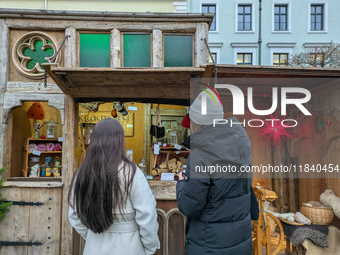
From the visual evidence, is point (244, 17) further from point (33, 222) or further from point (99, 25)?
point (33, 222)

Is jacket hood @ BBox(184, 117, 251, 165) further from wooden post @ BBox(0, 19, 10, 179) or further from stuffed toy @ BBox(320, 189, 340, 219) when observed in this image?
wooden post @ BBox(0, 19, 10, 179)

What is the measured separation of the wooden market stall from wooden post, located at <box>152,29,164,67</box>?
0.02m

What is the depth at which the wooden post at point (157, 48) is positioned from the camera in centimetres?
398

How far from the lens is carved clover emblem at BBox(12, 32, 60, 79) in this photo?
386 centimetres

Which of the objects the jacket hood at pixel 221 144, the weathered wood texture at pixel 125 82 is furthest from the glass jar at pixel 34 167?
the jacket hood at pixel 221 144

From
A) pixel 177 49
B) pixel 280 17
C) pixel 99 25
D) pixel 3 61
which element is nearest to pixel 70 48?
pixel 99 25

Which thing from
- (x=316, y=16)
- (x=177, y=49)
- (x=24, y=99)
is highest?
(x=316, y=16)

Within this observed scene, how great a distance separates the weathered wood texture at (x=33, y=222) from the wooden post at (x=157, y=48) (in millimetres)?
2689

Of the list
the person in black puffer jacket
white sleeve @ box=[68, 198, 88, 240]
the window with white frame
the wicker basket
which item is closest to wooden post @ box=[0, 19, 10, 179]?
white sleeve @ box=[68, 198, 88, 240]

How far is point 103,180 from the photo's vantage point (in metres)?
1.61

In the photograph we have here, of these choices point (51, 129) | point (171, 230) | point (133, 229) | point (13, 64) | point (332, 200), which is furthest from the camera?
point (51, 129)

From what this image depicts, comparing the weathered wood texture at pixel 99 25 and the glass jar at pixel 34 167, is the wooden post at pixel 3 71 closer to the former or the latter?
the weathered wood texture at pixel 99 25

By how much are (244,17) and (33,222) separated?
54.4ft

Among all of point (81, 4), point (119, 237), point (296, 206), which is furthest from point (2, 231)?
point (81, 4)
